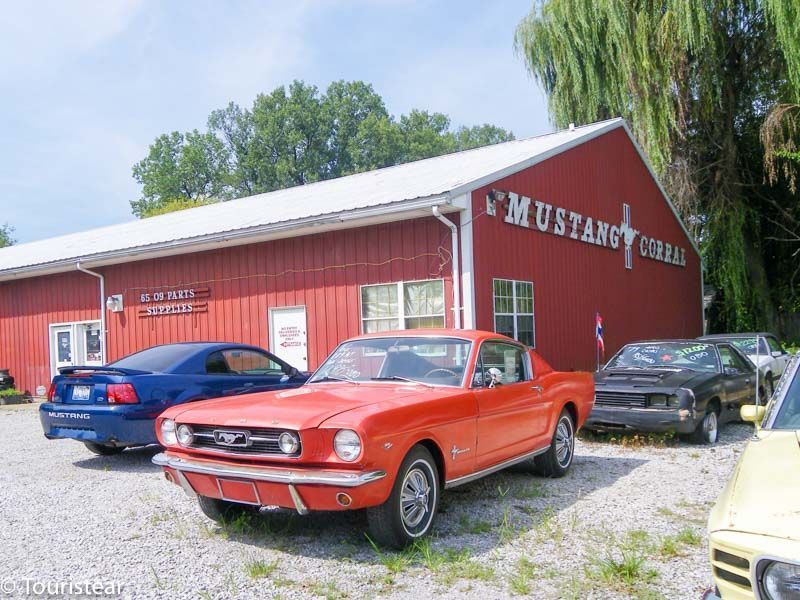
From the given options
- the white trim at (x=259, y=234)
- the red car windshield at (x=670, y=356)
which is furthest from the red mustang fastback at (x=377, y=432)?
the white trim at (x=259, y=234)

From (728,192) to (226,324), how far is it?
14.5m

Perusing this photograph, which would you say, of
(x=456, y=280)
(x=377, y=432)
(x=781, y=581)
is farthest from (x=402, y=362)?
(x=456, y=280)

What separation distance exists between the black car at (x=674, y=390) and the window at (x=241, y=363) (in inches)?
162

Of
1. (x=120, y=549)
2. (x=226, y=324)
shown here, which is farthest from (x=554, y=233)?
(x=120, y=549)

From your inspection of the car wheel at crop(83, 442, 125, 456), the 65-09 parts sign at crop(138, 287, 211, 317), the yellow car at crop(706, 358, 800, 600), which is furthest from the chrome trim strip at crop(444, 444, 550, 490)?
the 65-09 parts sign at crop(138, 287, 211, 317)

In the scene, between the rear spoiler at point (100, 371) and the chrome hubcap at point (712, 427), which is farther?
the chrome hubcap at point (712, 427)

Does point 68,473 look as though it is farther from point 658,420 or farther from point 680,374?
point 680,374

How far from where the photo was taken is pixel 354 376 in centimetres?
591

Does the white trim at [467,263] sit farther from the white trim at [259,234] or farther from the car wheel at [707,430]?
the car wheel at [707,430]

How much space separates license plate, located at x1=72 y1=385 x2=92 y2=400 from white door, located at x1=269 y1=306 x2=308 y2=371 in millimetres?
5763

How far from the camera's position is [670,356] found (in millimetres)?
9859

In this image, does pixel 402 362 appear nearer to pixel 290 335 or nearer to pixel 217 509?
pixel 217 509

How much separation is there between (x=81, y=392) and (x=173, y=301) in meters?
7.69

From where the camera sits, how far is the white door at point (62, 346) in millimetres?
17031
